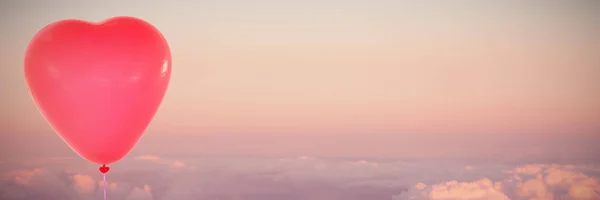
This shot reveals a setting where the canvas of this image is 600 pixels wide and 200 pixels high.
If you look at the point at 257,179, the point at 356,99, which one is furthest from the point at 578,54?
the point at 257,179

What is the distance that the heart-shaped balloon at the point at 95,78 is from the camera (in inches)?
135

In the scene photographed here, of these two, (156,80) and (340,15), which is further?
(340,15)

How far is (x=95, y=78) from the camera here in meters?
3.43

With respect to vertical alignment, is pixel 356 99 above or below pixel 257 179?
above

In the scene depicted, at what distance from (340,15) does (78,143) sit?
6.23 ft

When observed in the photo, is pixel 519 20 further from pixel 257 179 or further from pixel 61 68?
pixel 61 68

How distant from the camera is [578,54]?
4652mm

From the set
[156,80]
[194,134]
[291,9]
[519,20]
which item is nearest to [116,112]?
[156,80]

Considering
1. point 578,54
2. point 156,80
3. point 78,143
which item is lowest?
point 78,143

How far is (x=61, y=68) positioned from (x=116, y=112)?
315mm

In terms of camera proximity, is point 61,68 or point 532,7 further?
point 532,7

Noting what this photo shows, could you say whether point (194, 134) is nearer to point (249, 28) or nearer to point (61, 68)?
point (249, 28)

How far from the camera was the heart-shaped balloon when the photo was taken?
342 centimetres

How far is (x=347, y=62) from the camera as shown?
185 inches
